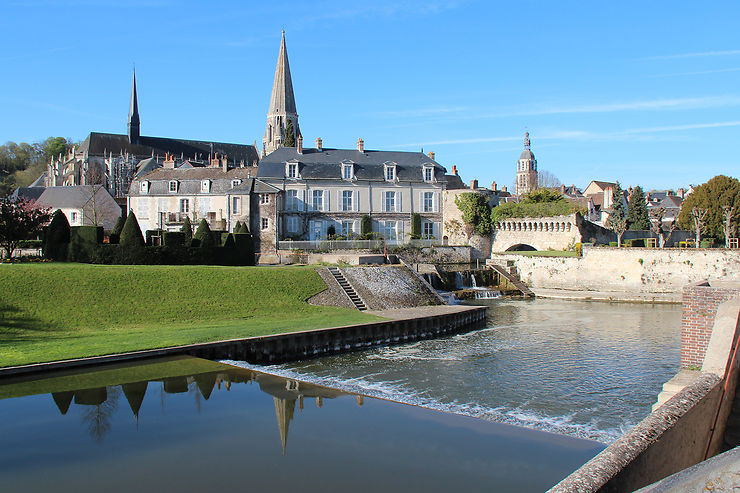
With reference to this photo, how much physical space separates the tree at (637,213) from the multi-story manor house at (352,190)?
70.0 ft

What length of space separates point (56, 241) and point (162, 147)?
218 ft

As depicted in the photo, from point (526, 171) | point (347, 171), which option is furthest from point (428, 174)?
point (526, 171)

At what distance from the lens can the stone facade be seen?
130 ft

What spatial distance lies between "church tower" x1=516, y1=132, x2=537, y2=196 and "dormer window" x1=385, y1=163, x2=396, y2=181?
73.3 metres

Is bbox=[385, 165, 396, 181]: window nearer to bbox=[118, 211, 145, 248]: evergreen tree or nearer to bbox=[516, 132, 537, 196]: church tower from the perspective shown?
bbox=[118, 211, 145, 248]: evergreen tree

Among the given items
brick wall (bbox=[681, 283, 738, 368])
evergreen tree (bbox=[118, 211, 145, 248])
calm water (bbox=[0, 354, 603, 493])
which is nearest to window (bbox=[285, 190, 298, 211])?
evergreen tree (bbox=[118, 211, 145, 248])

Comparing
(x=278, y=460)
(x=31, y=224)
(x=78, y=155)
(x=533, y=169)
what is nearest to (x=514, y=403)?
(x=278, y=460)

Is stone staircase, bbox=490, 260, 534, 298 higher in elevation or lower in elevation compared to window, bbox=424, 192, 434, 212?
lower

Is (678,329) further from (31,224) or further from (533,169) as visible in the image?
(533,169)

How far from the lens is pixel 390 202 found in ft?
167

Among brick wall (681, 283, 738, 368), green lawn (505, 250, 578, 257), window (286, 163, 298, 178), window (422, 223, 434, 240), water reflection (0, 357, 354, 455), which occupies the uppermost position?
window (286, 163, 298, 178)

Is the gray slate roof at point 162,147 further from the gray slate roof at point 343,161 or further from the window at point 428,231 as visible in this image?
the window at point 428,231

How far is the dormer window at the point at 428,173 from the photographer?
2053 inches

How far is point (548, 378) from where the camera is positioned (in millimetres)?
18375
